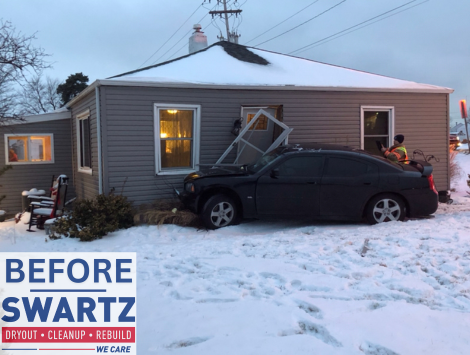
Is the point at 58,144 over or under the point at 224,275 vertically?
over

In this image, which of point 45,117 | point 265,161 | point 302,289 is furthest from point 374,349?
point 45,117

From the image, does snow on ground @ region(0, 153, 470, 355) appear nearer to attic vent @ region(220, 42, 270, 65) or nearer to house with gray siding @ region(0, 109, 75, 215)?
house with gray siding @ region(0, 109, 75, 215)

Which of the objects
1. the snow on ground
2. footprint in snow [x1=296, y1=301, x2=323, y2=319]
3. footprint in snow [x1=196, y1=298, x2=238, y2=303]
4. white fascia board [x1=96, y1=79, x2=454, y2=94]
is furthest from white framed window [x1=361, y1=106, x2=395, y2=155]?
footprint in snow [x1=196, y1=298, x2=238, y2=303]

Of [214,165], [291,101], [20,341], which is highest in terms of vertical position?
[291,101]

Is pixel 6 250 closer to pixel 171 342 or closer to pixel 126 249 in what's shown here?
pixel 126 249

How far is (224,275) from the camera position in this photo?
16.2ft

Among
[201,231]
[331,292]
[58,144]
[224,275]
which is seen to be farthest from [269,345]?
[58,144]

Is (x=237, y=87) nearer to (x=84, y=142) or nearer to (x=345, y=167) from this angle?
(x=345, y=167)

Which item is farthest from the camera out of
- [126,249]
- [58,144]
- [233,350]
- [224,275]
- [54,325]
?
[58,144]

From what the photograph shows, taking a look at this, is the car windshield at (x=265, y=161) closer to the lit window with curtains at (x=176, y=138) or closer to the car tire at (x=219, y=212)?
the car tire at (x=219, y=212)

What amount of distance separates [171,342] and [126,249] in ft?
10.5

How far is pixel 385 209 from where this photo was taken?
7758mm

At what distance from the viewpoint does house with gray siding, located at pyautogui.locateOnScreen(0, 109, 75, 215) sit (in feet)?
37.0

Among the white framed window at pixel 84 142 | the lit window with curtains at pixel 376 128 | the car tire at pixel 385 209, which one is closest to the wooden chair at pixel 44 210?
the white framed window at pixel 84 142
